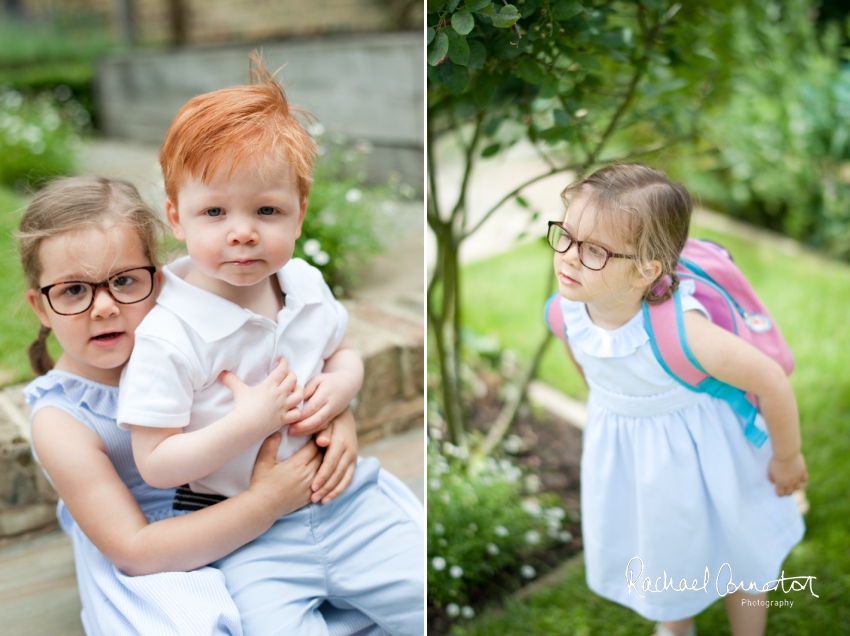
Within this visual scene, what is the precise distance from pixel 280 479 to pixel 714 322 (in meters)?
0.91

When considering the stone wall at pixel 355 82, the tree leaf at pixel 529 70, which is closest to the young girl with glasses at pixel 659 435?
the tree leaf at pixel 529 70

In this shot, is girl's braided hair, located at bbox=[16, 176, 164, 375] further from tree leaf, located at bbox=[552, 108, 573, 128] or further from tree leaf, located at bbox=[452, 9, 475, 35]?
tree leaf, located at bbox=[552, 108, 573, 128]

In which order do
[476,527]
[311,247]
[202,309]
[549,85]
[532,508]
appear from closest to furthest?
[202,309]
[549,85]
[476,527]
[532,508]
[311,247]

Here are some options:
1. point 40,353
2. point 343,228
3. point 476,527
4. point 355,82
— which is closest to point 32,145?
point 355,82

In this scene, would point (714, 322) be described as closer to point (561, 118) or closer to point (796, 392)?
point (561, 118)

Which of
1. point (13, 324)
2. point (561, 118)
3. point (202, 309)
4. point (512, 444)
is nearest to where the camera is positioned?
point (202, 309)

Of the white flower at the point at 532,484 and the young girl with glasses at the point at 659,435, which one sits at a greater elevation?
the young girl with glasses at the point at 659,435

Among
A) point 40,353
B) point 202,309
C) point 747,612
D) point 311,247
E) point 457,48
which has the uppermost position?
point 457,48

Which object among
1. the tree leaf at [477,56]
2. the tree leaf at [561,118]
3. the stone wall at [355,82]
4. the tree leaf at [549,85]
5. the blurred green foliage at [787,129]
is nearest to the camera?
the tree leaf at [477,56]

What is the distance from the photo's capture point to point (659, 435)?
150cm

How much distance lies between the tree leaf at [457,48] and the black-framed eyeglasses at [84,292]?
0.72 metres

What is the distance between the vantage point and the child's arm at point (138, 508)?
1380 millimetres

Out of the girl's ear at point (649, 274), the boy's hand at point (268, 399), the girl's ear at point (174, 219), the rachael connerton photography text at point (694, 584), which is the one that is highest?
the girl's ear at point (174, 219)

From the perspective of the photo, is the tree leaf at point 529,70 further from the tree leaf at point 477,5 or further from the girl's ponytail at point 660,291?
the girl's ponytail at point 660,291
